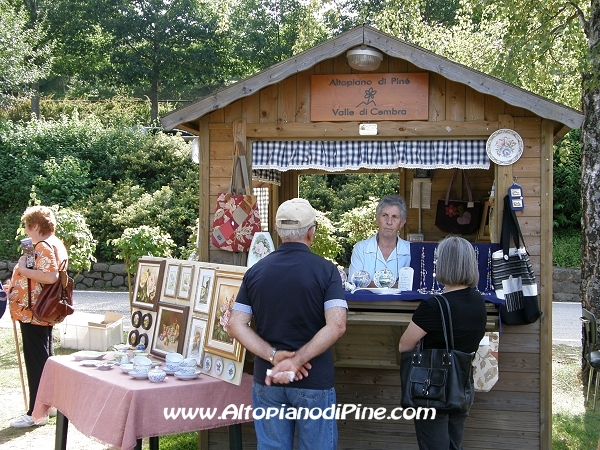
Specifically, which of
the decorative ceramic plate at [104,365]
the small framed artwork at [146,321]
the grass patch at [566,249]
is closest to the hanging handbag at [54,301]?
the small framed artwork at [146,321]

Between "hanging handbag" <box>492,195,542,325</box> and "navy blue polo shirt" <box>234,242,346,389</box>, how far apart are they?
2037 millimetres

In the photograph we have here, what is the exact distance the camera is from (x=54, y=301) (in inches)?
230

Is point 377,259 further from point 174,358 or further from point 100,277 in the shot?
point 100,277

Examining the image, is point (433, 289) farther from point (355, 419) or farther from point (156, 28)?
point (156, 28)

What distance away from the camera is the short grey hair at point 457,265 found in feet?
11.8

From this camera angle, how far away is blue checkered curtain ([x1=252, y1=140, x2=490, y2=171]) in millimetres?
5480

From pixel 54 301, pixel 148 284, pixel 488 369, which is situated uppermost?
pixel 148 284

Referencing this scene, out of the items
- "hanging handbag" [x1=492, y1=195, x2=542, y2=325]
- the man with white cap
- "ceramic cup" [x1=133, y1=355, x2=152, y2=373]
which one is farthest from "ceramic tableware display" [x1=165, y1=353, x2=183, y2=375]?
"hanging handbag" [x1=492, y1=195, x2=542, y2=325]

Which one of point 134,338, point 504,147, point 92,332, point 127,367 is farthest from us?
point 92,332

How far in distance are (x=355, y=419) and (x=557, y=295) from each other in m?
11.1

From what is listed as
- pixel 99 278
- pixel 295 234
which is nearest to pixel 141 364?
pixel 295 234

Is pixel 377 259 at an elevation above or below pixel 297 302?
→ above

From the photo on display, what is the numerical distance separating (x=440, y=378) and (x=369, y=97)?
258cm

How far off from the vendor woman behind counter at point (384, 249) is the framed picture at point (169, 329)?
1.39 metres
